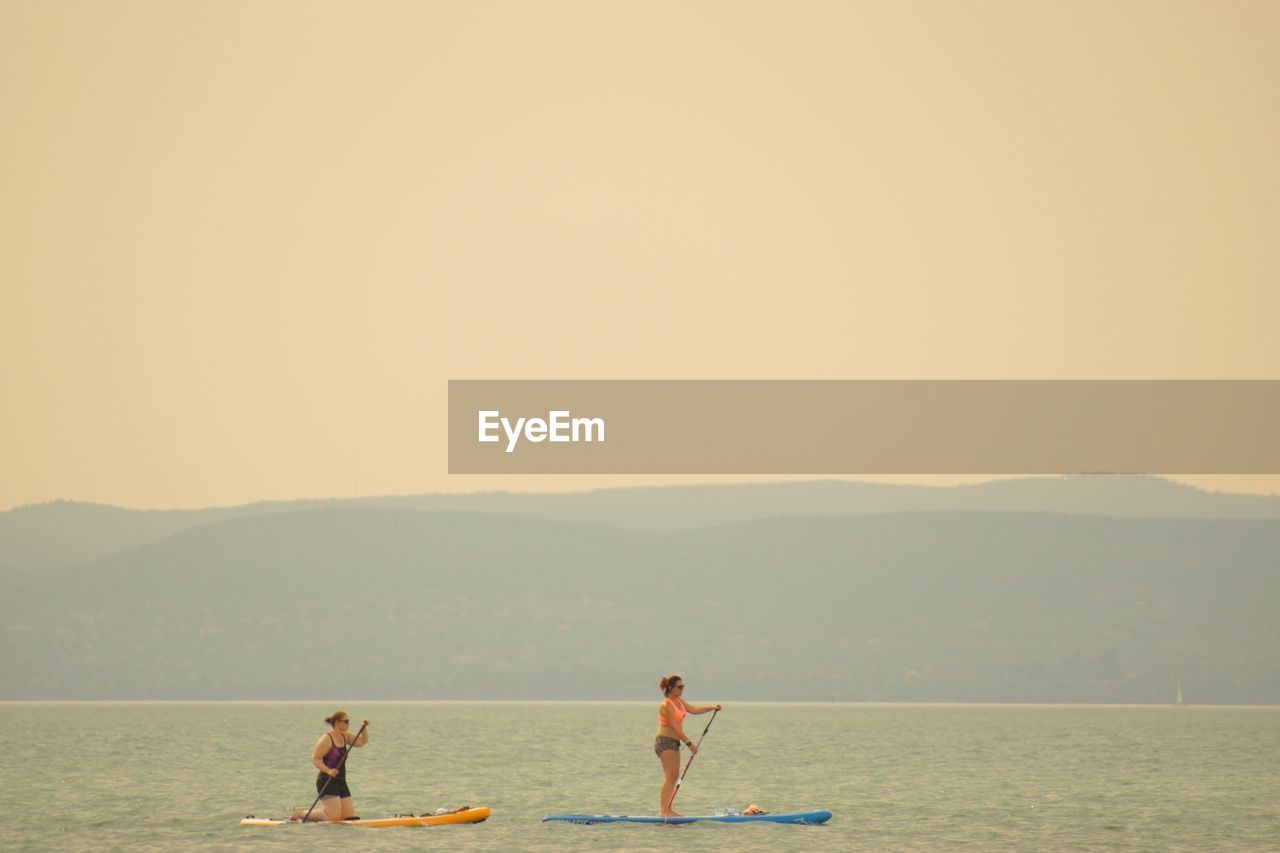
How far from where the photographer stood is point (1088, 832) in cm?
4084

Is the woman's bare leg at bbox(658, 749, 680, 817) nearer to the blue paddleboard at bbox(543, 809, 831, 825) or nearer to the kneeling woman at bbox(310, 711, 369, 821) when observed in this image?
the blue paddleboard at bbox(543, 809, 831, 825)

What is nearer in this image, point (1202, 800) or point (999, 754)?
point (1202, 800)

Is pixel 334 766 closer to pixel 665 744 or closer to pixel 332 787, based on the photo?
pixel 332 787

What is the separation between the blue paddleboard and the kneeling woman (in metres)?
4.11

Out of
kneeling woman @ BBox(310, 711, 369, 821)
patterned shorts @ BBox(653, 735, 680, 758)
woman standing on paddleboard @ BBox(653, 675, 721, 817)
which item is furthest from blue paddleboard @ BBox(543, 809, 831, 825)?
kneeling woman @ BBox(310, 711, 369, 821)

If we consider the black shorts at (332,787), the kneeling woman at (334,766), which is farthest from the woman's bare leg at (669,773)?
the black shorts at (332,787)

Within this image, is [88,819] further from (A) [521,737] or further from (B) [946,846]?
(A) [521,737]

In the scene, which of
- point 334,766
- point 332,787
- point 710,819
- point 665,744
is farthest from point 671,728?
point 332,787

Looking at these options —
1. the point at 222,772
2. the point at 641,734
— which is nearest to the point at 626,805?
the point at 222,772

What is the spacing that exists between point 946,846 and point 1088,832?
17.2 ft

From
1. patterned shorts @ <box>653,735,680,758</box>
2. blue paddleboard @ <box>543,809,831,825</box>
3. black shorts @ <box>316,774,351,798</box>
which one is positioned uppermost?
patterned shorts @ <box>653,735,680,758</box>

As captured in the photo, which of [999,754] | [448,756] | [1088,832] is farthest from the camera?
[999,754]

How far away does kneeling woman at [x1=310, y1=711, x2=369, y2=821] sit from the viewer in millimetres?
36125

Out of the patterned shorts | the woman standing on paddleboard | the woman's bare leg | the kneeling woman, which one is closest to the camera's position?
the woman standing on paddleboard
